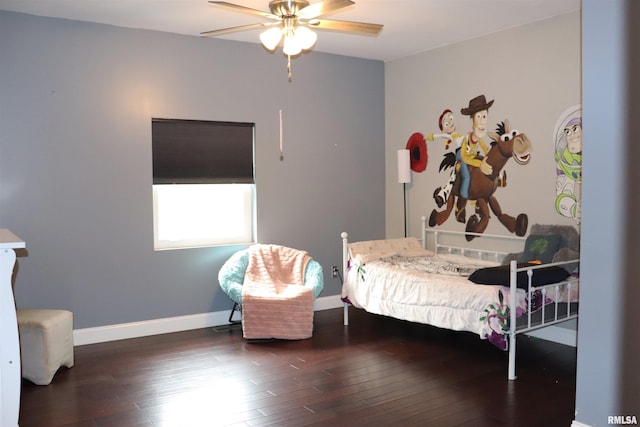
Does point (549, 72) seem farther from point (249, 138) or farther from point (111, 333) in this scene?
point (111, 333)

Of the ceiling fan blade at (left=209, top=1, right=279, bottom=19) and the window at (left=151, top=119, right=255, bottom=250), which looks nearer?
the ceiling fan blade at (left=209, top=1, right=279, bottom=19)

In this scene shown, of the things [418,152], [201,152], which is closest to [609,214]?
[418,152]

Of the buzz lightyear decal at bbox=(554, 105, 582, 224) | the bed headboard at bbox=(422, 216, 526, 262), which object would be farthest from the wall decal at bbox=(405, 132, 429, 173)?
the buzz lightyear decal at bbox=(554, 105, 582, 224)

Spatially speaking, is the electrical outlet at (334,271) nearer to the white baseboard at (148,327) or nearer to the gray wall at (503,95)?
the gray wall at (503,95)

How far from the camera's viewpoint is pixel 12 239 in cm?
268

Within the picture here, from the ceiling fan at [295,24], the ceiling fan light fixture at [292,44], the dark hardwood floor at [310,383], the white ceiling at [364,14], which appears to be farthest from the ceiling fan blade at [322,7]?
the dark hardwood floor at [310,383]

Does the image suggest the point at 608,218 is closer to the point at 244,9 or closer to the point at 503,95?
the point at 244,9

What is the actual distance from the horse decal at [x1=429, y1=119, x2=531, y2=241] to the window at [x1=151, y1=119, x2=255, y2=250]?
6.00ft

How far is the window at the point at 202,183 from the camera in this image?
4.86 meters

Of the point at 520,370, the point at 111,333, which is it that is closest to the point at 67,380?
the point at 111,333

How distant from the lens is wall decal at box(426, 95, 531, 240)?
15.4 ft

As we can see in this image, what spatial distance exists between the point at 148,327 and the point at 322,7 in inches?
114

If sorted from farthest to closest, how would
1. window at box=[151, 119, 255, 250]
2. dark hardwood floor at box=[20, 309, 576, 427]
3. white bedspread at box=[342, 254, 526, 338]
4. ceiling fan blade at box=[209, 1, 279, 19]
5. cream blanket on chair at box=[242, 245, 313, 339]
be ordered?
window at box=[151, 119, 255, 250] → cream blanket on chair at box=[242, 245, 313, 339] → white bedspread at box=[342, 254, 526, 338] → ceiling fan blade at box=[209, 1, 279, 19] → dark hardwood floor at box=[20, 309, 576, 427]

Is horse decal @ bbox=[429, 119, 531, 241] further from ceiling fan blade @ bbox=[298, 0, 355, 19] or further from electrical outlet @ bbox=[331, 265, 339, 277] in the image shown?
ceiling fan blade @ bbox=[298, 0, 355, 19]
